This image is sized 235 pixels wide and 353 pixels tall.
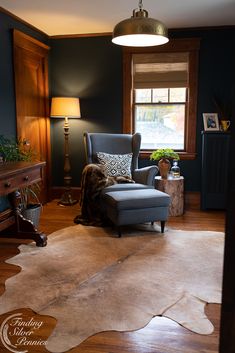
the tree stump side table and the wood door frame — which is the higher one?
the wood door frame

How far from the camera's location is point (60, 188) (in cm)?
523

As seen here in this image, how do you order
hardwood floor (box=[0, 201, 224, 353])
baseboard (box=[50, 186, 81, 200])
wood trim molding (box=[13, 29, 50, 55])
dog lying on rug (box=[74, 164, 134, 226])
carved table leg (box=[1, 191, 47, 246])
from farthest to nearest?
baseboard (box=[50, 186, 81, 200]) < wood trim molding (box=[13, 29, 50, 55]) < dog lying on rug (box=[74, 164, 134, 226]) < carved table leg (box=[1, 191, 47, 246]) < hardwood floor (box=[0, 201, 224, 353])

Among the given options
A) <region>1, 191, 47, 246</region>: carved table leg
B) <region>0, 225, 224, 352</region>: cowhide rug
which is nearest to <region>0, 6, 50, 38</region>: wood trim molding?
<region>1, 191, 47, 246</region>: carved table leg

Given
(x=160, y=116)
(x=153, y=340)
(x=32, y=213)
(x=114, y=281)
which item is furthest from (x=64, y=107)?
(x=153, y=340)

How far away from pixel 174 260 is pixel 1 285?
1.41m

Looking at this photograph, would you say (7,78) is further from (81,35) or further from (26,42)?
(81,35)

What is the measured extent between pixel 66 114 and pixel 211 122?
200cm

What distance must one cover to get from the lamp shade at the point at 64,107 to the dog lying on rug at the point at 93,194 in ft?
3.42

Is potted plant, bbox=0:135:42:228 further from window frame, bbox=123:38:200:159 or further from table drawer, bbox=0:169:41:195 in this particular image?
window frame, bbox=123:38:200:159

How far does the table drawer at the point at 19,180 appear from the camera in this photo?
2.73 meters

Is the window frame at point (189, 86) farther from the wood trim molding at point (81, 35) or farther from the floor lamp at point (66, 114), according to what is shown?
the floor lamp at point (66, 114)

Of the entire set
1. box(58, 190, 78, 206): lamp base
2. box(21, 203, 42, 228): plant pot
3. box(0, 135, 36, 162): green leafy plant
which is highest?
box(0, 135, 36, 162): green leafy plant

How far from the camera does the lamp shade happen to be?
Answer: 4570 millimetres

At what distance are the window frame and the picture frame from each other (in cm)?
17
